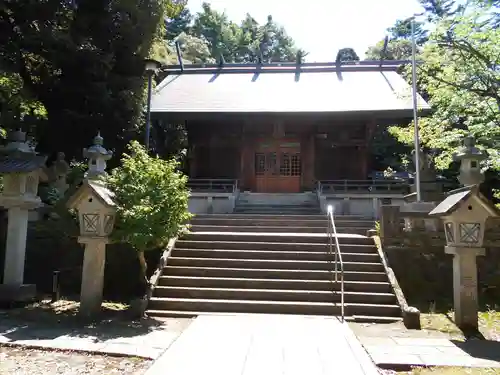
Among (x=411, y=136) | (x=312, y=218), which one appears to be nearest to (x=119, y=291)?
(x=312, y=218)

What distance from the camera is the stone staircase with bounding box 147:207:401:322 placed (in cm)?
740

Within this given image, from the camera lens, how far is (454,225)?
271 inches

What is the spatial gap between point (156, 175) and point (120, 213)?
963mm

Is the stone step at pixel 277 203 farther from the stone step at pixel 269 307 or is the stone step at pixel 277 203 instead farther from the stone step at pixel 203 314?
the stone step at pixel 203 314

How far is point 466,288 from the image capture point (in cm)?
677

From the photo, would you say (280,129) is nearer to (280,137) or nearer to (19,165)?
(280,137)

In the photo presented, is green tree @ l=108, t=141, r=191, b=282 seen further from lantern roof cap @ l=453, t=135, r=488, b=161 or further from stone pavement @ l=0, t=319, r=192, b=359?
lantern roof cap @ l=453, t=135, r=488, b=161

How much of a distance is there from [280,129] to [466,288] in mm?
11382

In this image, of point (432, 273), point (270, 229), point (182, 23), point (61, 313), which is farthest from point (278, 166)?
point (182, 23)

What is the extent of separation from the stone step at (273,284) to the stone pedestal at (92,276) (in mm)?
1339

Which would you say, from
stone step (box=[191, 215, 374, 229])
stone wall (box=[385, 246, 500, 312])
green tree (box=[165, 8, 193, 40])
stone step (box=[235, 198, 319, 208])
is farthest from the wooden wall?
green tree (box=[165, 8, 193, 40])

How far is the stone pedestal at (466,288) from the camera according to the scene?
264 inches

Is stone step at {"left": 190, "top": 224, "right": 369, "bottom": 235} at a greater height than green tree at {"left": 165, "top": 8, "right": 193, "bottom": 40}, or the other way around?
green tree at {"left": 165, "top": 8, "right": 193, "bottom": 40}

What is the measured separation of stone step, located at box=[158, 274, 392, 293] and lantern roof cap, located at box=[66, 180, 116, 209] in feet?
6.88
